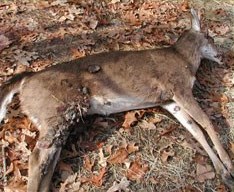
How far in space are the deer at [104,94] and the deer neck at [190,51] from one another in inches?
0.7

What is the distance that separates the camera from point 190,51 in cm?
612

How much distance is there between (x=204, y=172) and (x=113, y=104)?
4.30 ft

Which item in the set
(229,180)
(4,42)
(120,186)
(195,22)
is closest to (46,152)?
(120,186)

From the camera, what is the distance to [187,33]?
6.41 meters

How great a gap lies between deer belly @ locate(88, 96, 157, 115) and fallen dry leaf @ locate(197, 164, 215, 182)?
3.26 ft

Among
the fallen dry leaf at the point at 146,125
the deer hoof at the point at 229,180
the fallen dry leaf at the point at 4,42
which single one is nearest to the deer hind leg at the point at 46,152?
the fallen dry leaf at the point at 146,125

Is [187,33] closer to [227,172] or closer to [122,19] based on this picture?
[122,19]

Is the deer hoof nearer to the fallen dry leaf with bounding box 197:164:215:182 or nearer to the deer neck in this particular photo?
the fallen dry leaf with bounding box 197:164:215:182

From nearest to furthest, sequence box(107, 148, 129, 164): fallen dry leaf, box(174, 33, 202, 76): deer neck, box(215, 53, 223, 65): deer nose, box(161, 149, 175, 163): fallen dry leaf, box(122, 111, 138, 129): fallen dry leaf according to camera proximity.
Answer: box(107, 148, 129, 164): fallen dry leaf
box(161, 149, 175, 163): fallen dry leaf
box(122, 111, 138, 129): fallen dry leaf
box(174, 33, 202, 76): deer neck
box(215, 53, 223, 65): deer nose

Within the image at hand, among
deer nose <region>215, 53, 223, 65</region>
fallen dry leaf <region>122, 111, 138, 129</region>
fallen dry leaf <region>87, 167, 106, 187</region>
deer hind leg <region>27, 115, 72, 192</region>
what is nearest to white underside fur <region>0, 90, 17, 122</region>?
deer hind leg <region>27, 115, 72, 192</region>

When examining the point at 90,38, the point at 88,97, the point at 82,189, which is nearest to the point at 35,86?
the point at 88,97

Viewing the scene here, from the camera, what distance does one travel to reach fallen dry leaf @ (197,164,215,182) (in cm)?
502

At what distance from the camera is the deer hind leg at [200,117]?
5.18 meters

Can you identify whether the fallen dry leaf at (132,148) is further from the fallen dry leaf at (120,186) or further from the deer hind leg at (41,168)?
the deer hind leg at (41,168)
